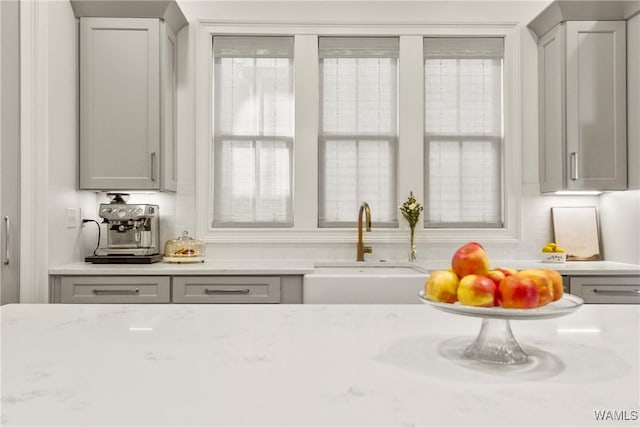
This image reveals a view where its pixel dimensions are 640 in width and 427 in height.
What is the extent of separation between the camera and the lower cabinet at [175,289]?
9.34 ft

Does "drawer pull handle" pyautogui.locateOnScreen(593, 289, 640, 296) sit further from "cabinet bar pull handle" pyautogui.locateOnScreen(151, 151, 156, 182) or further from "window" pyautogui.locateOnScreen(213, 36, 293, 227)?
"cabinet bar pull handle" pyautogui.locateOnScreen(151, 151, 156, 182)

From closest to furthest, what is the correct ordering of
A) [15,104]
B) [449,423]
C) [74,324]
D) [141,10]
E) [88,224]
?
[449,423] < [74,324] < [15,104] < [141,10] < [88,224]

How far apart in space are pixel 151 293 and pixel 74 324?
5.63 feet

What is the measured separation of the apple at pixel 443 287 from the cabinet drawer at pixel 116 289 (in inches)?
89.1

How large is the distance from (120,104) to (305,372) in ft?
9.36

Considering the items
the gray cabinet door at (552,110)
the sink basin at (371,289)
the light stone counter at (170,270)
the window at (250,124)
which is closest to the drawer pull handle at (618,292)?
the gray cabinet door at (552,110)

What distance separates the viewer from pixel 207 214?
141 inches

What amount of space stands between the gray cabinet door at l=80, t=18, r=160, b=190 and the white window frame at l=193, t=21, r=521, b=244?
48 cm

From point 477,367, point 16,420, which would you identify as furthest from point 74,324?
point 477,367

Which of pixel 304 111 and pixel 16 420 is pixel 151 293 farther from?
pixel 16 420

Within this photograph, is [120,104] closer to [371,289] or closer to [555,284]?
[371,289]

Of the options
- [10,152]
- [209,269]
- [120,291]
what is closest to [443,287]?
[209,269]

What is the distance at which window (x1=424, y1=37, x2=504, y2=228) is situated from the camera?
12.0ft

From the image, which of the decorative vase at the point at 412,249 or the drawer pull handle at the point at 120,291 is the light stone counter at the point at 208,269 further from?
the decorative vase at the point at 412,249
